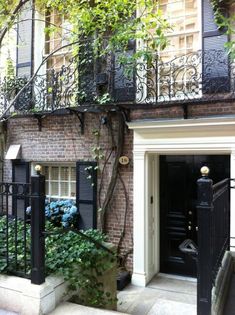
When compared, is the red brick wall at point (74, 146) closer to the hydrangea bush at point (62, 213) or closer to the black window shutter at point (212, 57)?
the hydrangea bush at point (62, 213)

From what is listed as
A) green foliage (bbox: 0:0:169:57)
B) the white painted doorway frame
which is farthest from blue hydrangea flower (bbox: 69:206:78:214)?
green foliage (bbox: 0:0:169:57)

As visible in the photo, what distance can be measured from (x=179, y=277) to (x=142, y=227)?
4.45 feet

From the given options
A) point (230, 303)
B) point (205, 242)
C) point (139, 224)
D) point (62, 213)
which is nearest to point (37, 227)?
point (205, 242)

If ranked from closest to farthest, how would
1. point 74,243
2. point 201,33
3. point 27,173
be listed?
point 74,243 < point 201,33 < point 27,173

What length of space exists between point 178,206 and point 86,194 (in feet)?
6.48

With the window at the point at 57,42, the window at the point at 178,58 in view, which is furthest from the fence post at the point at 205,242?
the window at the point at 57,42

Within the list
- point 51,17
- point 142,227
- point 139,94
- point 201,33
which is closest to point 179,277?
point 142,227

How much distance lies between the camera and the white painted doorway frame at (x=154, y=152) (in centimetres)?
563

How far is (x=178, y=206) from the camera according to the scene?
22.0ft

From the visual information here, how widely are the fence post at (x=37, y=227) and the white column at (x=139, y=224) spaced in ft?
11.3

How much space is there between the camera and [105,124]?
6.69 meters

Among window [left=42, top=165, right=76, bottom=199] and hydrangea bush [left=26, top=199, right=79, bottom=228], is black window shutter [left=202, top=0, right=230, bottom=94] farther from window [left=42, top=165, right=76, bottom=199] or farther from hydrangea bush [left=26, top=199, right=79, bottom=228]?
hydrangea bush [left=26, top=199, right=79, bottom=228]

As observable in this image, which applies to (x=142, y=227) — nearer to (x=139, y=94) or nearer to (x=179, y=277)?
(x=179, y=277)

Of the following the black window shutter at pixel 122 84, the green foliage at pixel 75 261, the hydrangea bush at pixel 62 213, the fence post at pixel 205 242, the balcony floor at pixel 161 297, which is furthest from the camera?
the hydrangea bush at pixel 62 213
